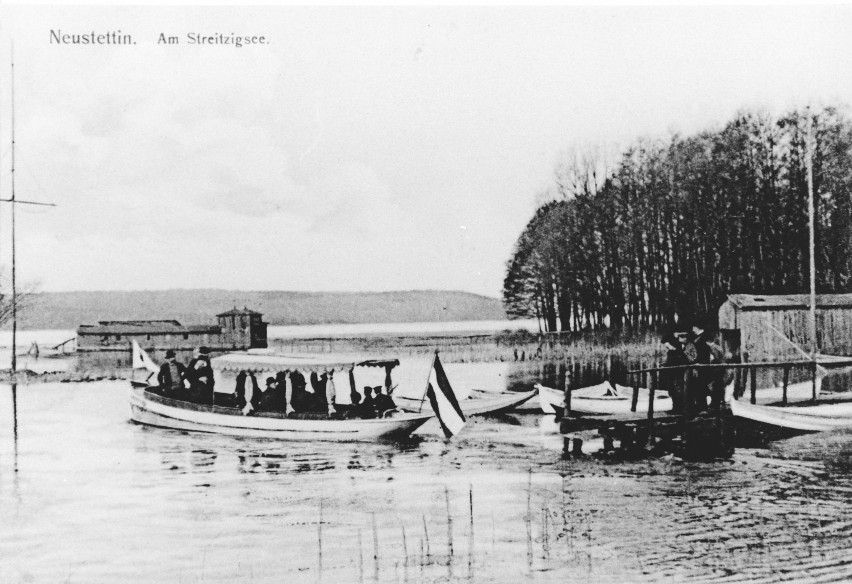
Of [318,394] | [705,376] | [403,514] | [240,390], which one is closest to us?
[403,514]

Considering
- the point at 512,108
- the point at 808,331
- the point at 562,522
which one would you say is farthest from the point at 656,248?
the point at 562,522

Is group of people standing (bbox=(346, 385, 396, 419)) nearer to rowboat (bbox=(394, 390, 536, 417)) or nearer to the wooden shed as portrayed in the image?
rowboat (bbox=(394, 390, 536, 417))

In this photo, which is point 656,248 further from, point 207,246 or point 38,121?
point 38,121

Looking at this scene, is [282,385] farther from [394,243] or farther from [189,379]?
[394,243]

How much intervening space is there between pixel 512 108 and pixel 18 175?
4.20 metres

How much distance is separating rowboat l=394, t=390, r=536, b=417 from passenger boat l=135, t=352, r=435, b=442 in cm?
79

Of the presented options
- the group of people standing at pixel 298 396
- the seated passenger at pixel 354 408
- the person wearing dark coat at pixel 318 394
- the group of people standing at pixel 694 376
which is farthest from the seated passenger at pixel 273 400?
the group of people standing at pixel 694 376

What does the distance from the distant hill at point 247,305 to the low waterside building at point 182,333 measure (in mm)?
132

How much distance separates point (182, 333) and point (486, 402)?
3805 millimetres

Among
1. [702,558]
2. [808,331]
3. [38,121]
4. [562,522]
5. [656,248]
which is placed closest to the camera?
[702,558]

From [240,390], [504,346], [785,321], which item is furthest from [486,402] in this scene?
[785,321]

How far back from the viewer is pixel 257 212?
630cm

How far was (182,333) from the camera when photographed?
860cm

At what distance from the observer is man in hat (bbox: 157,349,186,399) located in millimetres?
9227
